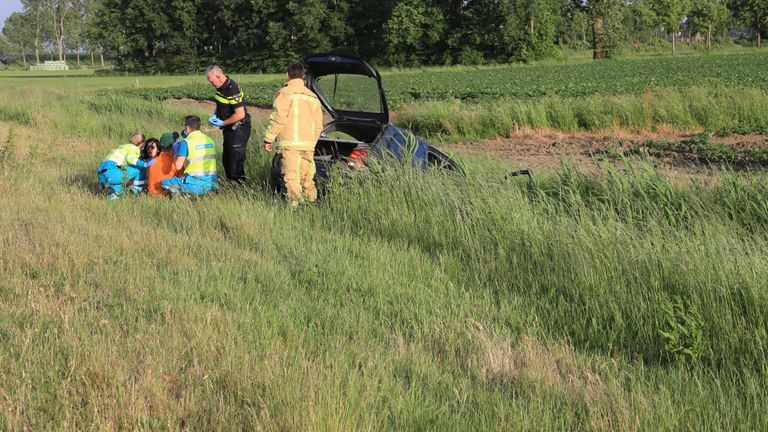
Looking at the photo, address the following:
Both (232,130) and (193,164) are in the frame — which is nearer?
(193,164)

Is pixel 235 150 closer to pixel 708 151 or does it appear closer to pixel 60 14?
pixel 708 151

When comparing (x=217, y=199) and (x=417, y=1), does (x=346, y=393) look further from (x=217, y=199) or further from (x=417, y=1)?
(x=417, y=1)

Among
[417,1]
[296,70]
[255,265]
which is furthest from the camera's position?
[417,1]

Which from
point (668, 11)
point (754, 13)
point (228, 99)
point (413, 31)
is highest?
point (668, 11)

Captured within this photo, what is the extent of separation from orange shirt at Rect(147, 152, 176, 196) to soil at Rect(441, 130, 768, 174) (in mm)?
6051

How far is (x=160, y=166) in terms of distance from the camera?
9.25 metres

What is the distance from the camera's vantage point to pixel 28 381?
11.2 feet

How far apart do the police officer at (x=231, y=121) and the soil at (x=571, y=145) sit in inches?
201

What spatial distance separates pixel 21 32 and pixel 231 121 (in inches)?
5598

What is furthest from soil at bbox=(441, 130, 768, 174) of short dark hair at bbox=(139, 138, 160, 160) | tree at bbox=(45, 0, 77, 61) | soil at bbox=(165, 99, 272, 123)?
tree at bbox=(45, 0, 77, 61)

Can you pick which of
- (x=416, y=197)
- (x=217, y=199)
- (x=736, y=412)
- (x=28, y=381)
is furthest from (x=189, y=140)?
(x=736, y=412)

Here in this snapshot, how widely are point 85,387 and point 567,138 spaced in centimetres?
1451

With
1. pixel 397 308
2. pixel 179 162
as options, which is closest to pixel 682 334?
pixel 397 308

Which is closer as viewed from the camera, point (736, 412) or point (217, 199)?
point (736, 412)
